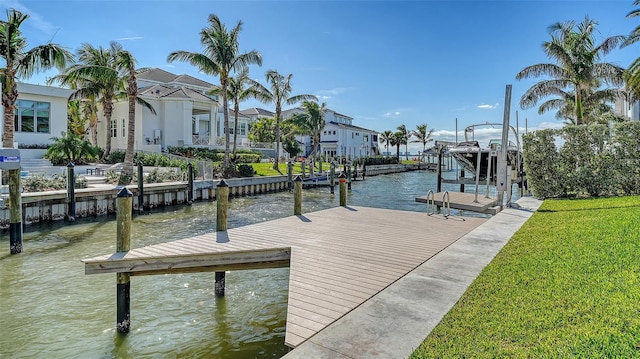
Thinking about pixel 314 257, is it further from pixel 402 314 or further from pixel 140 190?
pixel 140 190

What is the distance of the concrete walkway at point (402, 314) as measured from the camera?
354 centimetres

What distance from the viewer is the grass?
133 inches

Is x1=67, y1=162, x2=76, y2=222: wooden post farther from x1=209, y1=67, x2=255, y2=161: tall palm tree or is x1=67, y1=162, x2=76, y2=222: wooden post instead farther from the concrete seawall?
x1=209, y1=67, x2=255, y2=161: tall palm tree

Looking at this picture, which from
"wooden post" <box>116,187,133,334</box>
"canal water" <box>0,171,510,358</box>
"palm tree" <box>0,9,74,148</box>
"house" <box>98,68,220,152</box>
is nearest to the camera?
"canal water" <box>0,171,510,358</box>

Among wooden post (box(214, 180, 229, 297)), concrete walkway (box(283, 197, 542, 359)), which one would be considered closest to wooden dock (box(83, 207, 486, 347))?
concrete walkway (box(283, 197, 542, 359))

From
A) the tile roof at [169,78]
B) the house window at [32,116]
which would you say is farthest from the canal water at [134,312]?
the tile roof at [169,78]

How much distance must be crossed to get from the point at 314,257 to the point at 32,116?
28689mm

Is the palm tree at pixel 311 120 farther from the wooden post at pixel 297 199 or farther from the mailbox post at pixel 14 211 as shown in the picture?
the mailbox post at pixel 14 211

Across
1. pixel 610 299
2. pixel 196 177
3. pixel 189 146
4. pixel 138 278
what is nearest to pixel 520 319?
pixel 610 299

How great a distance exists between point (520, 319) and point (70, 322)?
6.90 metres

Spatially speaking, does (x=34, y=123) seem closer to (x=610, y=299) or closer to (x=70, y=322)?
(x=70, y=322)

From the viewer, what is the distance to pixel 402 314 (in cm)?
425

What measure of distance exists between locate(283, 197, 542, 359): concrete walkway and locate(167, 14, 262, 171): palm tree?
75.2ft

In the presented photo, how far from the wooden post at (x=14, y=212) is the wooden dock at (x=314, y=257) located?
22.3ft
